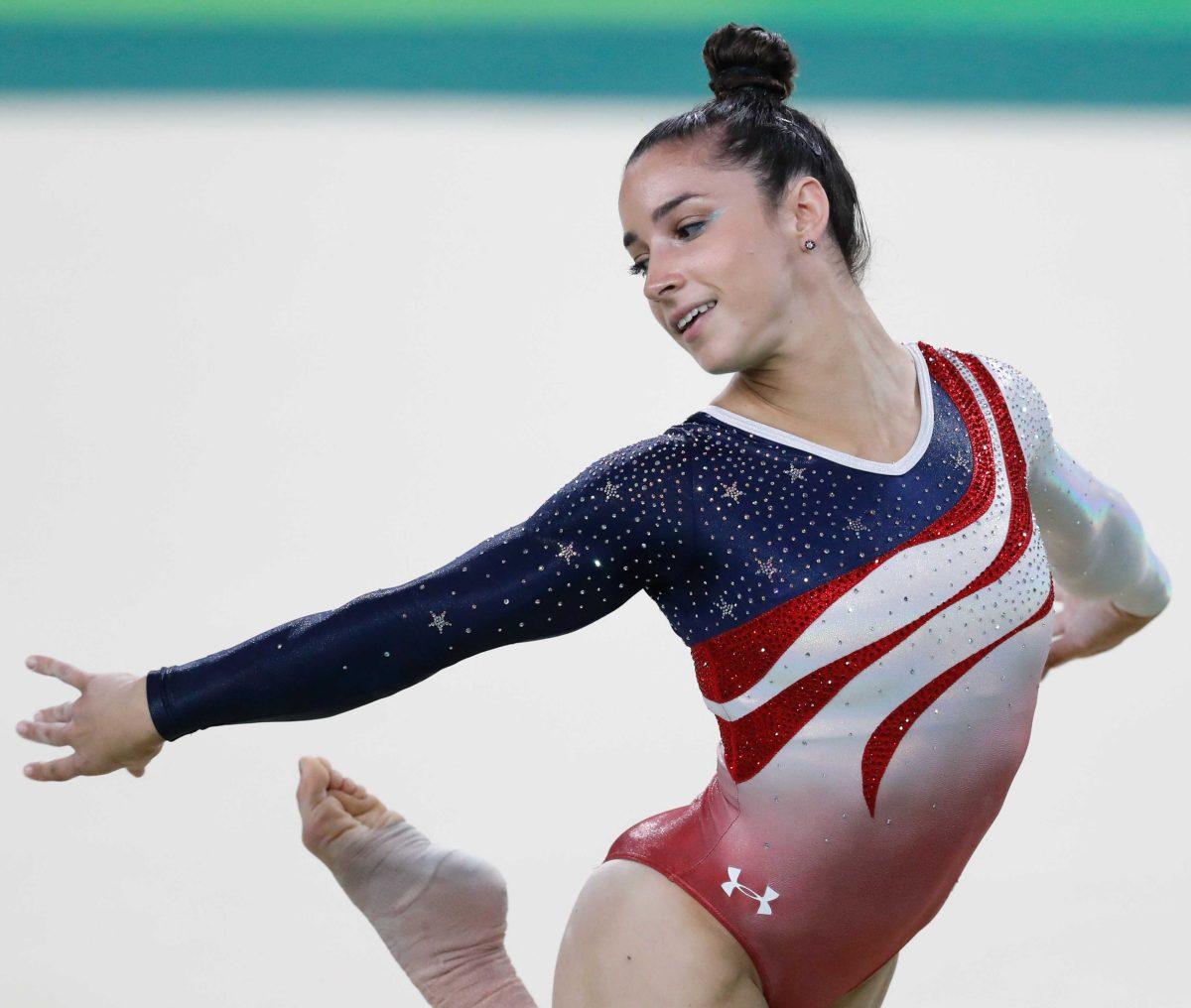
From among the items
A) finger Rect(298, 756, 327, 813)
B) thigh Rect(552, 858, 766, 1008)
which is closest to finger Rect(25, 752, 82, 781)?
finger Rect(298, 756, 327, 813)

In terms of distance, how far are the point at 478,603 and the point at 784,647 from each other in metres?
0.23

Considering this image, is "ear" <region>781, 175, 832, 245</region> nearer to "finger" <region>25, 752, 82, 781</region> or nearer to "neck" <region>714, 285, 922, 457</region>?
"neck" <region>714, 285, 922, 457</region>

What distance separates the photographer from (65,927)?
83.5 inches

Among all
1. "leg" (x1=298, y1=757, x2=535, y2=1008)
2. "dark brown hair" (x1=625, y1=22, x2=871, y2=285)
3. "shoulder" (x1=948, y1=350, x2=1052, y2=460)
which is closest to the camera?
"dark brown hair" (x1=625, y1=22, x2=871, y2=285)

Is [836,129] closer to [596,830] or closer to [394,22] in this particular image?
[394,22]

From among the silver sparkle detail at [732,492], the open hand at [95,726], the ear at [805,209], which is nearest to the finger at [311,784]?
the open hand at [95,726]

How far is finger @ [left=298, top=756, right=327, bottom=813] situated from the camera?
1.58 m

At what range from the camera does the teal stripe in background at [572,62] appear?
4.36 meters

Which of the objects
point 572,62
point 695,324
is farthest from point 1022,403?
point 572,62

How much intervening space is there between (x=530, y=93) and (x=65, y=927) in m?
2.81

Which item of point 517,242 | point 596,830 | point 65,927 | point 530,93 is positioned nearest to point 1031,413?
point 596,830

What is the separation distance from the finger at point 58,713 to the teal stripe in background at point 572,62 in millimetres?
3170

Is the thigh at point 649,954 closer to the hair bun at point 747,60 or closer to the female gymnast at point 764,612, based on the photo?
the female gymnast at point 764,612

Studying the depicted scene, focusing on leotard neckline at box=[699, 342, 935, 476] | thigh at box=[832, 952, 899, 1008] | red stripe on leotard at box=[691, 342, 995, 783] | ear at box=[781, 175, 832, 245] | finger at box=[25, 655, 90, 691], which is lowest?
thigh at box=[832, 952, 899, 1008]
